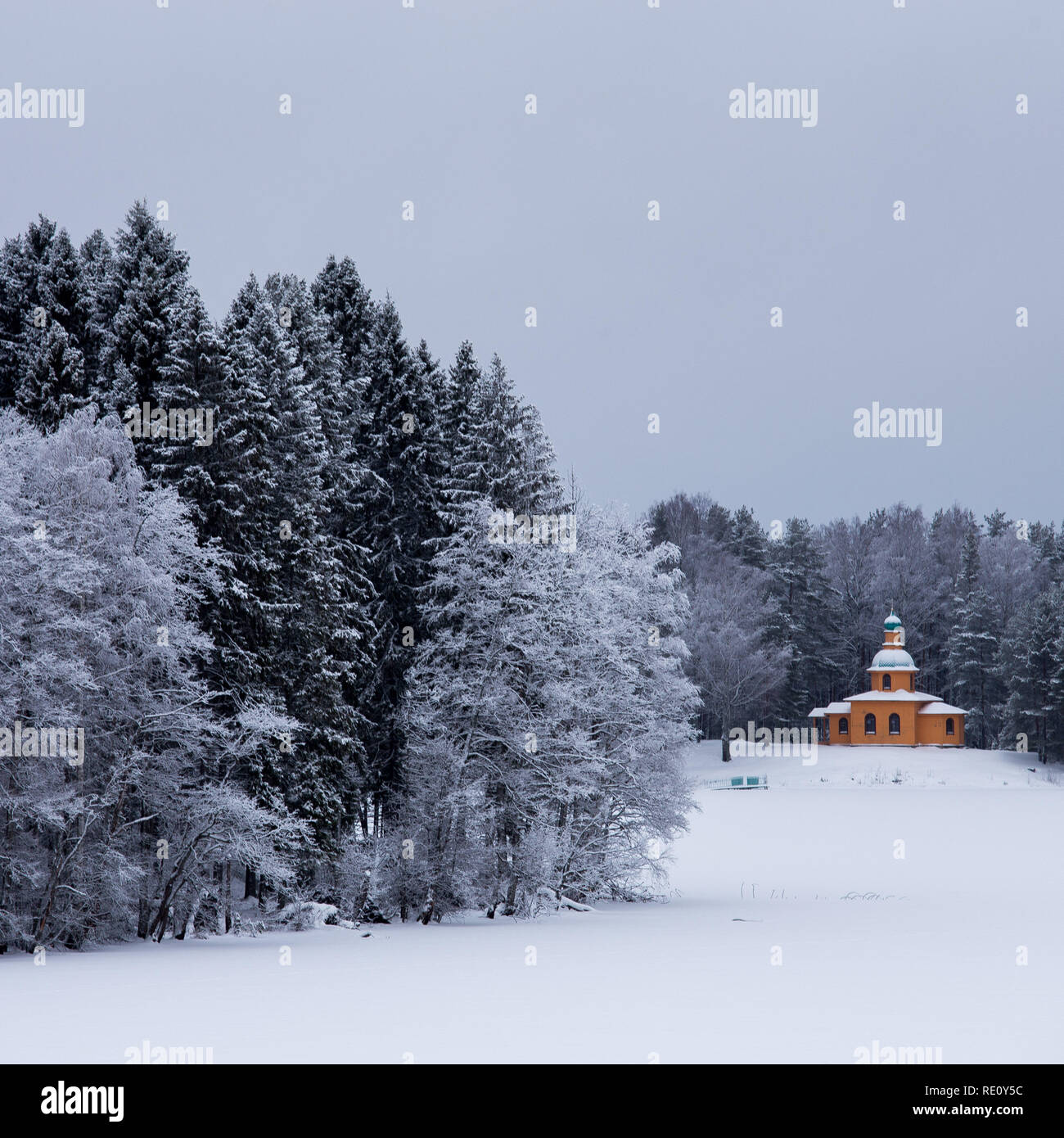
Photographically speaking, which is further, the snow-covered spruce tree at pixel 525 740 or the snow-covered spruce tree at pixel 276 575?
the snow-covered spruce tree at pixel 525 740

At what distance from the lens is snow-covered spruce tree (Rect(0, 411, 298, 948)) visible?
2162cm

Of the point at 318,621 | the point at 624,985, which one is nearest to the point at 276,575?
the point at 318,621

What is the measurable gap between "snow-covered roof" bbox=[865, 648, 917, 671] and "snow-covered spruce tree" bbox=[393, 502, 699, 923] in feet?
171

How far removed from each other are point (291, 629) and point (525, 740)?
5.98 metres

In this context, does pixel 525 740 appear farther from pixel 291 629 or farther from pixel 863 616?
pixel 863 616

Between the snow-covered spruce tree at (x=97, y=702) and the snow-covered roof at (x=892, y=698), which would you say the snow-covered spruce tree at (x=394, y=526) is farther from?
the snow-covered roof at (x=892, y=698)

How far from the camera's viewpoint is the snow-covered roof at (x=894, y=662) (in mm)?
81938

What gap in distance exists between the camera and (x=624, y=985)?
19.4 metres

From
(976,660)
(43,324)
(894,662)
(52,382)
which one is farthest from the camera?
(976,660)

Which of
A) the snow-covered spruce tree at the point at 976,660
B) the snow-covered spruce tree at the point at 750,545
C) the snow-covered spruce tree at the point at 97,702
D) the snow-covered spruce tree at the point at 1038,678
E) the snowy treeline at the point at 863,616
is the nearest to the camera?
the snow-covered spruce tree at the point at 97,702

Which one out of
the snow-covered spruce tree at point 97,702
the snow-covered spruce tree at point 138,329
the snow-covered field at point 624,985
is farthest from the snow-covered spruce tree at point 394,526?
the snow-covered spruce tree at point 97,702

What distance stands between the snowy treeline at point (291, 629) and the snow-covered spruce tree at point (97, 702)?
67 millimetres
